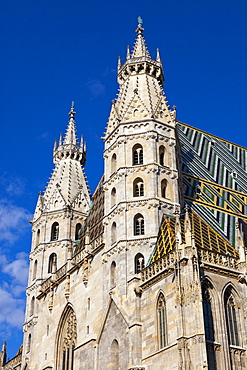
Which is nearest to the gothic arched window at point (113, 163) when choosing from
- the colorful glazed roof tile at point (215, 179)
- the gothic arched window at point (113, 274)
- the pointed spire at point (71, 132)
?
the colorful glazed roof tile at point (215, 179)

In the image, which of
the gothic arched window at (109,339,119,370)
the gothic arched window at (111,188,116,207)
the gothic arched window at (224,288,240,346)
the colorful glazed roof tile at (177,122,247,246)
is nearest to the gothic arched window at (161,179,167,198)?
the colorful glazed roof tile at (177,122,247,246)

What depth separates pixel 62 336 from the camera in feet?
103

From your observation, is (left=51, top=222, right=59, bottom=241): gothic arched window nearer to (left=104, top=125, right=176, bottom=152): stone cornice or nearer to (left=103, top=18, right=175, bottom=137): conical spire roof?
(left=103, top=18, right=175, bottom=137): conical spire roof

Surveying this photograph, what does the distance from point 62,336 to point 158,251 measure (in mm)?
8920

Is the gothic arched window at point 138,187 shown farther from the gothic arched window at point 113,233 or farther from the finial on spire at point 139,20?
the finial on spire at point 139,20

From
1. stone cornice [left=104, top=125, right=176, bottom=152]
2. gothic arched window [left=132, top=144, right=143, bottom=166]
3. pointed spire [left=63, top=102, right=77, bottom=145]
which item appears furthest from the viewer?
pointed spire [left=63, top=102, right=77, bottom=145]

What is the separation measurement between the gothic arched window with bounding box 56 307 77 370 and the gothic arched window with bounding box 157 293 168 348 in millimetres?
7827

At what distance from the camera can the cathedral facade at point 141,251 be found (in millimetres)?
22672

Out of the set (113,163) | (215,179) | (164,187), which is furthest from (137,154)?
(215,179)

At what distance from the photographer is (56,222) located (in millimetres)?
37188

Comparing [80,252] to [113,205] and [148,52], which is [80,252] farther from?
[148,52]

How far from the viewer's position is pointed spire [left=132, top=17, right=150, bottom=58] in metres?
34.9

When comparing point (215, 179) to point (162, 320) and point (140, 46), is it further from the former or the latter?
point (162, 320)

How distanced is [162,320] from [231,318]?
109 inches
